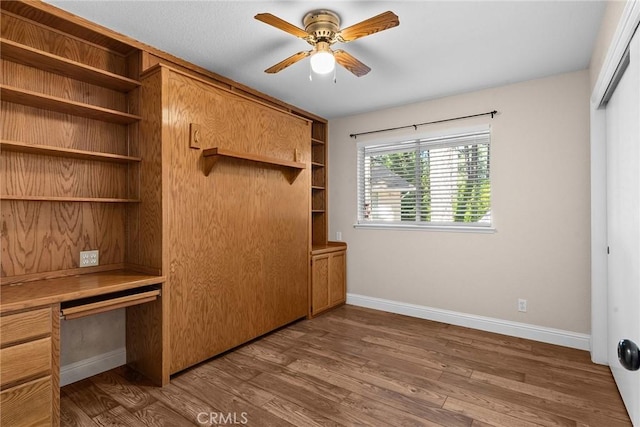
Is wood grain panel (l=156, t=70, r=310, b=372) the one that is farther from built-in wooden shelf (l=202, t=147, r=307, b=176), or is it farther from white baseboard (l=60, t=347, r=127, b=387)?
white baseboard (l=60, t=347, r=127, b=387)

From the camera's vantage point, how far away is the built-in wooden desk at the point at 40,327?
157cm

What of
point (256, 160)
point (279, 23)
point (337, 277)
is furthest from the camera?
point (337, 277)

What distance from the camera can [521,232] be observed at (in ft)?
10.4

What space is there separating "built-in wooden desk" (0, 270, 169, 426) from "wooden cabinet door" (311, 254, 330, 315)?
186 cm

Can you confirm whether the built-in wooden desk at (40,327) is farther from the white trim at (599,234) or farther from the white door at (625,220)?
the white trim at (599,234)

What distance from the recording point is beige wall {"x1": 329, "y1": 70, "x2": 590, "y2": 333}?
290cm

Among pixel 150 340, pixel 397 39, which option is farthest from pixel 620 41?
pixel 150 340

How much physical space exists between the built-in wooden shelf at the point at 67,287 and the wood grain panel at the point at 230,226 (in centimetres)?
28

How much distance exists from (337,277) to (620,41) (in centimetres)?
329

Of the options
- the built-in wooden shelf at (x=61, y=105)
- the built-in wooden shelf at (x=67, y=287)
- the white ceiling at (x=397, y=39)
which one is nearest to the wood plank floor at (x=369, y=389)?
the built-in wooden shelf at (x=67, y=287)

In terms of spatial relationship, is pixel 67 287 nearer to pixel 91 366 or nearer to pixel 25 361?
pixel 25 361

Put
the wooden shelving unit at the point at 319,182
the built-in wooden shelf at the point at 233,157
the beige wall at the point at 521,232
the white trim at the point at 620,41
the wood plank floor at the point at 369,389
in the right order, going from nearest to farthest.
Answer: the white trim at the point at 620,41 → the wood plank floor at the point at 369,389 → the built-in wooden shelf at the point at 233,157 → the beige wall at the point at 521,232 → the wooden shelving unit at the point at 319,182

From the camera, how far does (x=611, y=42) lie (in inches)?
70.6

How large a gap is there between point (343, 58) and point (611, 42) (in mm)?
1549
